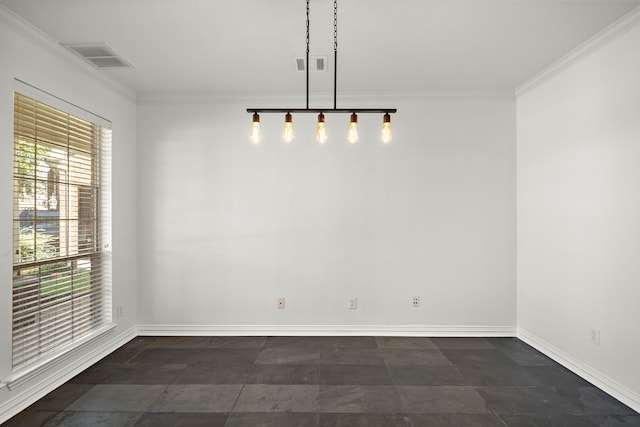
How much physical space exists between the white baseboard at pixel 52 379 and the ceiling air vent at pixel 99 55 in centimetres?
261

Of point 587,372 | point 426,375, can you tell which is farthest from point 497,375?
point 587,372

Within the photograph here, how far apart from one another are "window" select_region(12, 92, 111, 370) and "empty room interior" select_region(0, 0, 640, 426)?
0.07ft

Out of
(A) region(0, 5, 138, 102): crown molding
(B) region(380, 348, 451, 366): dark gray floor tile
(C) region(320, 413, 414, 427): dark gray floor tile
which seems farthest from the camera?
(B) region(380, 348, 451, 366): dark gray floor tile

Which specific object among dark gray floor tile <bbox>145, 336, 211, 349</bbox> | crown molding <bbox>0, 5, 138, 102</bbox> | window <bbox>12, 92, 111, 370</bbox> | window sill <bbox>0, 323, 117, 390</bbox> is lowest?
dark gray floor tile <bbox>145, 336, 211, 349</bbox>

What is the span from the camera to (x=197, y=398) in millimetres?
2590

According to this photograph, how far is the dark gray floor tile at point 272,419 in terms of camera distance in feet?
7.41

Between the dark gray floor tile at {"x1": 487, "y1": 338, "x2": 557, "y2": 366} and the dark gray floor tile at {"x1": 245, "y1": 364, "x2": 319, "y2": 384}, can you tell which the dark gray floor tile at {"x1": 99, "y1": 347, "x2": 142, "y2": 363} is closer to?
the dark gray floor tile at {"x1": 245, "y1": 364, "x2": 319, "y2": 384}

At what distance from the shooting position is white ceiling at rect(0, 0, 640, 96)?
2326 mm

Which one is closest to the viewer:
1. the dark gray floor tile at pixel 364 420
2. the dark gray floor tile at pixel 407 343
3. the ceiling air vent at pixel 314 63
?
the dark gray floor tile at pixel 364 420

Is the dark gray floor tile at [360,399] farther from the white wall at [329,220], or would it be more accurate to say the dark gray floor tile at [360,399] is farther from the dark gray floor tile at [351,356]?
the white wall at [329,220]

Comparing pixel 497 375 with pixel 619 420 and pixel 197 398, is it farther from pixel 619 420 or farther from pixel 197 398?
pixel 197 398

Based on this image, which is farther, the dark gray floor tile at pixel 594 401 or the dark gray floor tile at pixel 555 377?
the dark gray floor tile at pixel 555 377

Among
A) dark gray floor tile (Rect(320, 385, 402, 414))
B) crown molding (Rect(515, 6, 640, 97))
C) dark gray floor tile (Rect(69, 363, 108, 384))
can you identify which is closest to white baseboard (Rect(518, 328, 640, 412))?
dark gray floor tile (Rect(320, 385, 402, 414))

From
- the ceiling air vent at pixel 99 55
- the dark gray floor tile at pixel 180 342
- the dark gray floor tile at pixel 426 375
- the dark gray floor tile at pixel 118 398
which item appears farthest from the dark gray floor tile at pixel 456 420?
the ceiling air vent at pixel 99 55
